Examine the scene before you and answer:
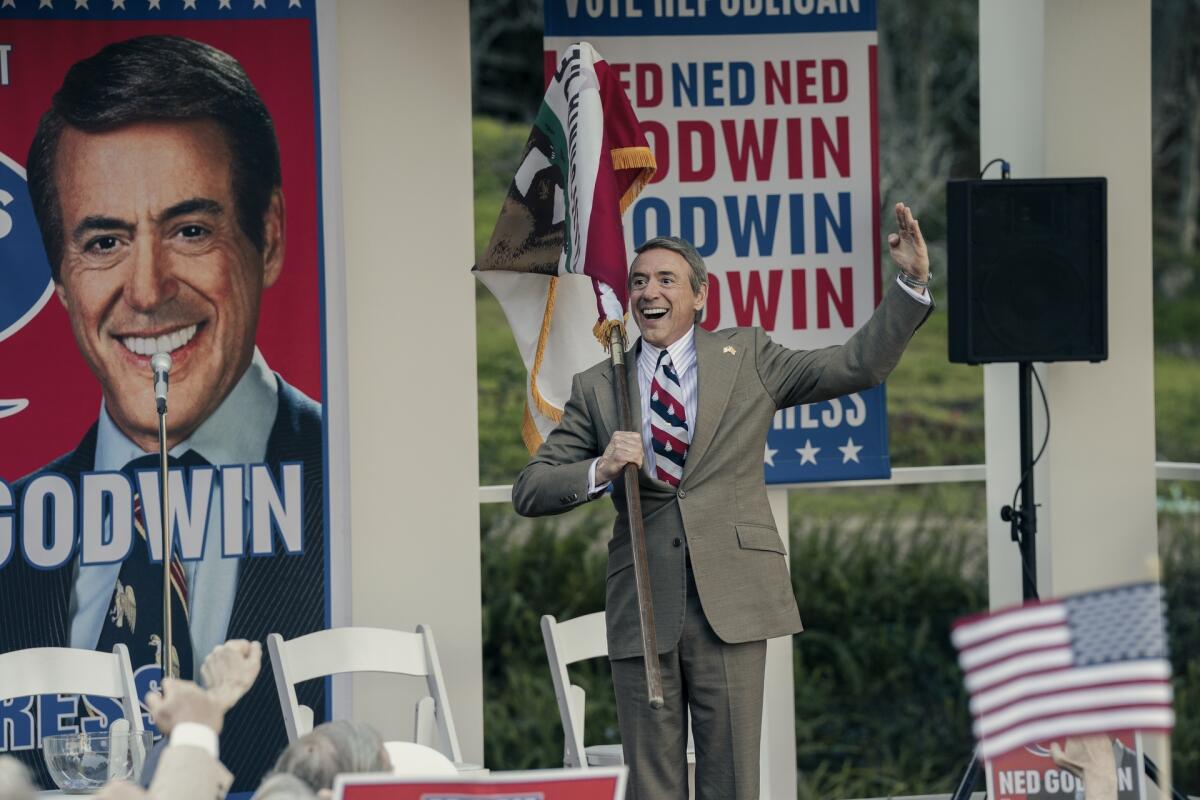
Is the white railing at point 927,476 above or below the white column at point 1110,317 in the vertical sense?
below

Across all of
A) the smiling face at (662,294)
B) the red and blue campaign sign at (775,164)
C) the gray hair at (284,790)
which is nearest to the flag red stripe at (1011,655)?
the gray hair at (284,790)

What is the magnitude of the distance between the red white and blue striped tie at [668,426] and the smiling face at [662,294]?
83 mm

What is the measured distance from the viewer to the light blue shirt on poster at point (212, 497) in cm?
556

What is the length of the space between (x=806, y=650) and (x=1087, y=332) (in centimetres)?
411

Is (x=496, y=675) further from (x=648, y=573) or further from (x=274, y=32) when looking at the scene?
(x=648, y=573)

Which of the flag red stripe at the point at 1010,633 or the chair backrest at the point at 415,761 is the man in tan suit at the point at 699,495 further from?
the flag red stripe at the point at 1010,633

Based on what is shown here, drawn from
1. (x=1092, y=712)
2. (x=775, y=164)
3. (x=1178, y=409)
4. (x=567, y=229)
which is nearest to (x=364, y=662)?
(x=567, y=229)

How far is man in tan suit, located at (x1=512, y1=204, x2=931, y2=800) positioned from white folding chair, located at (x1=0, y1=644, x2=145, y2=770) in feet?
4.44

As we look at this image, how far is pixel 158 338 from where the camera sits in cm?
564

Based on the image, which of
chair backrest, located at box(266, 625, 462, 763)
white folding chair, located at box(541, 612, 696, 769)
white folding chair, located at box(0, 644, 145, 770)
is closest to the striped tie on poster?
white folding chair, located at box(541, 612, 696, 769)

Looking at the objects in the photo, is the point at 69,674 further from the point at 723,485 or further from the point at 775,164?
the point at 775,164

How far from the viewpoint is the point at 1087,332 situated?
18.5 feet

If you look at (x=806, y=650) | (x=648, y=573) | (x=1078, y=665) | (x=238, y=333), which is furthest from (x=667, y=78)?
(x=806, y=650)

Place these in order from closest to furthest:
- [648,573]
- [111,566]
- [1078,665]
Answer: [1078,665], [648,573], [111,566]
